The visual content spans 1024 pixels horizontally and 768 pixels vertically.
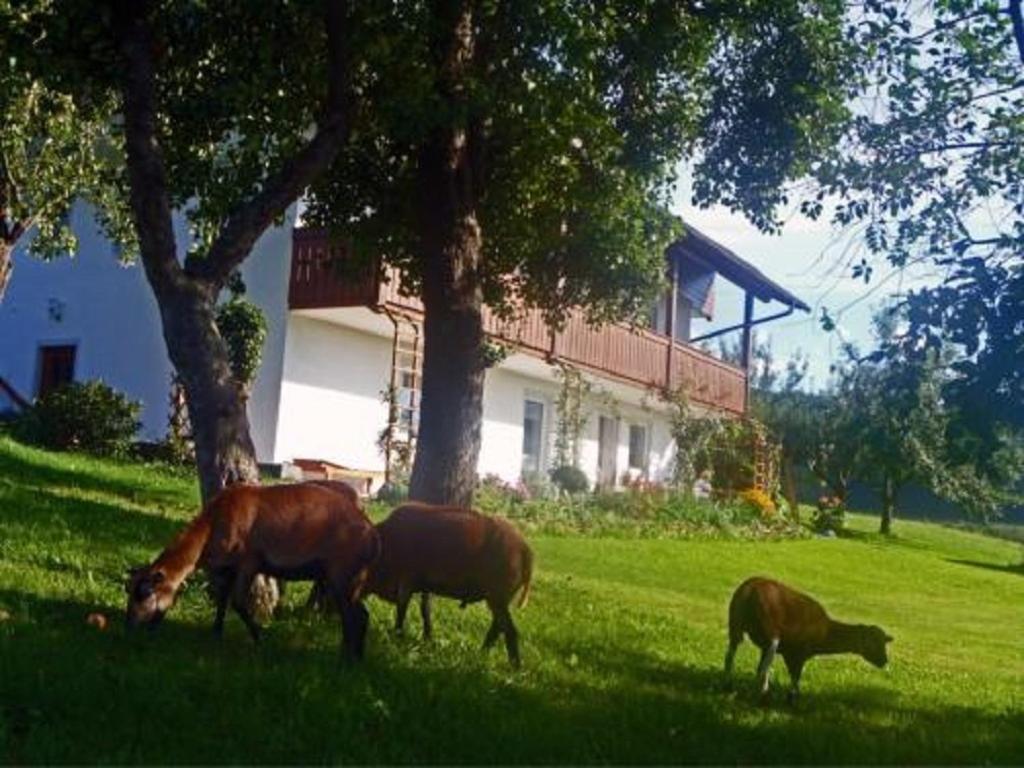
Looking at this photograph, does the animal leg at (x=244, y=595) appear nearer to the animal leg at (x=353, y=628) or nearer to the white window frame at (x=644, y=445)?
the animal leg at (x=353, y=628)

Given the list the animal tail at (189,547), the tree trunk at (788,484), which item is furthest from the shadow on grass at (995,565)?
the animal tail at (189,547)

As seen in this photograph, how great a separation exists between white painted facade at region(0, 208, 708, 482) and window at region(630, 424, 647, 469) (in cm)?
645

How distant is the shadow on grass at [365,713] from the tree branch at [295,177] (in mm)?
2616

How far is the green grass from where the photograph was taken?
5613 millimetres

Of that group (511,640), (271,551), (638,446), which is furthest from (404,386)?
(271,551)

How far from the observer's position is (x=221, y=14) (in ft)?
35.5

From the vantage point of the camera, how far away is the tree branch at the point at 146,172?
8766mm

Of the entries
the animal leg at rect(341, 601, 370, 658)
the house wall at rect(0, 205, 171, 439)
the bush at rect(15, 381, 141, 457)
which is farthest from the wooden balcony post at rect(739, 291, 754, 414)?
the animal leg at rect(341, 601, 370, 658)

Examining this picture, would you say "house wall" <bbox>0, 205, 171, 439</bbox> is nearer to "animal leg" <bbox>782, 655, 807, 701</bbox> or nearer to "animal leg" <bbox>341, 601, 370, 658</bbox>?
"animal leg" <bbox>341, 601, 370, 658</bbox>

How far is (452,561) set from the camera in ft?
24.7

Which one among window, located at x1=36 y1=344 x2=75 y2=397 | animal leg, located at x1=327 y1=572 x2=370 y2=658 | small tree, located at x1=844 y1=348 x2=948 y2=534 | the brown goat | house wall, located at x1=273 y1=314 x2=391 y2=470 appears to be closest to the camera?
animal leg, located at x1=327 y1=572 x2=370 y2=658

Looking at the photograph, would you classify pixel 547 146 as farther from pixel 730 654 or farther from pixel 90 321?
pixel 90 321

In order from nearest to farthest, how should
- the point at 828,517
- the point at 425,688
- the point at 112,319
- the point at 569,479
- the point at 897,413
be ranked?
1. the point at 425,688
2. the point at 897,413
3. the point at 112,319
4. the point at 569,479
5. the point at 828,517

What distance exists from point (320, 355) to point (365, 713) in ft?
55.7
